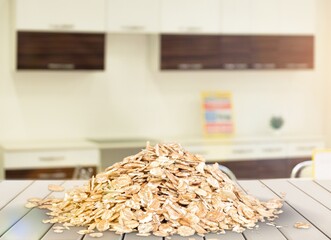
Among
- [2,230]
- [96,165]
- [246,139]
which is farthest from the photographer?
[246,139]

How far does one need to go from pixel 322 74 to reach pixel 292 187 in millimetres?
3860

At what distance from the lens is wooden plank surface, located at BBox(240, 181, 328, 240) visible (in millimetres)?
1694

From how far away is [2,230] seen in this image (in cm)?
173

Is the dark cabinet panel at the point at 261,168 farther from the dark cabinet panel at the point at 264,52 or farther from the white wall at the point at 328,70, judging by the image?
the dark cabinet panel at the point at 264,52

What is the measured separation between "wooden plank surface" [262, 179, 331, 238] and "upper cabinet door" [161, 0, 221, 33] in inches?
116

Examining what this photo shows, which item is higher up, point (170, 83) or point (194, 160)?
point (170, 83)

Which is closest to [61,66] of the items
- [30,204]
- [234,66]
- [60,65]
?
[60,65]

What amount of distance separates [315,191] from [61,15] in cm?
329

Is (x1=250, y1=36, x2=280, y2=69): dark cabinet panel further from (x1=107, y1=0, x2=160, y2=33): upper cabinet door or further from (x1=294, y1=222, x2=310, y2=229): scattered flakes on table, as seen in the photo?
(x1=294, y1=222, x2=310, y2=229): scattered flakes on table

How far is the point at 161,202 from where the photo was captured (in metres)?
1.81

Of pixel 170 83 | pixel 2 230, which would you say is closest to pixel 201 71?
pixel 170 83

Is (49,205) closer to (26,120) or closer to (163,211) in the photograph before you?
(163,211)

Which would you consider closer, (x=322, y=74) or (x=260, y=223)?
(x=260, y=223)

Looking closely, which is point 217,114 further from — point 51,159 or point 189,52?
point 51,159
